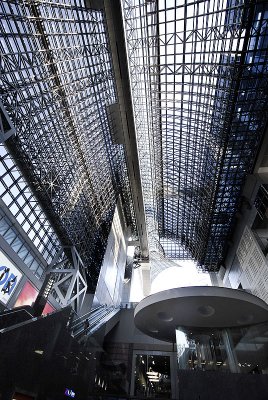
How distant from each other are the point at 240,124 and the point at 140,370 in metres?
25.2

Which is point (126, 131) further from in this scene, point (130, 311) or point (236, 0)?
point (130, 311)

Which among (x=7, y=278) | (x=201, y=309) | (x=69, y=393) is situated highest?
(x=7, y=278)

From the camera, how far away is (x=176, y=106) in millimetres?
33094

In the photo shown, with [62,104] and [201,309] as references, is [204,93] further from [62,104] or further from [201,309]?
[201,309]

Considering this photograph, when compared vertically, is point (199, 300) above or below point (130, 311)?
below

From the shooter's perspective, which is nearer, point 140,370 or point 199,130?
point 140,370

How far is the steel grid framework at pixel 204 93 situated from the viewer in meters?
21.1

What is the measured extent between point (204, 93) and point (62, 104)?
1589 cm

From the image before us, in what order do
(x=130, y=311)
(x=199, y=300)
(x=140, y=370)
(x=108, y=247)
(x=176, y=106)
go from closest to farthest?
(x=199, y=300) → (x=140, y=370) → (x=130, y=311) → (x=176, y=106) → (x=108, y=247)

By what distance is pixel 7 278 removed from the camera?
759 inches

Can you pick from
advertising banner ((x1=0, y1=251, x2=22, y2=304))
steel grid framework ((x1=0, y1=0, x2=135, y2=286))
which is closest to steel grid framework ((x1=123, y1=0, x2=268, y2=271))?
steel grid framework ((x1=0, y1=0, x2=135, y2=286))

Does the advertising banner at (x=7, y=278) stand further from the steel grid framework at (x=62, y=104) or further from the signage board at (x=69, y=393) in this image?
the signage board at (x=69, y=393)

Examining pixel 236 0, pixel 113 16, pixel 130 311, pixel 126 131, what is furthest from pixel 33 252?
pixel 236 0

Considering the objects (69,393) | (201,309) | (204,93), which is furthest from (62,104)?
(69,393)
